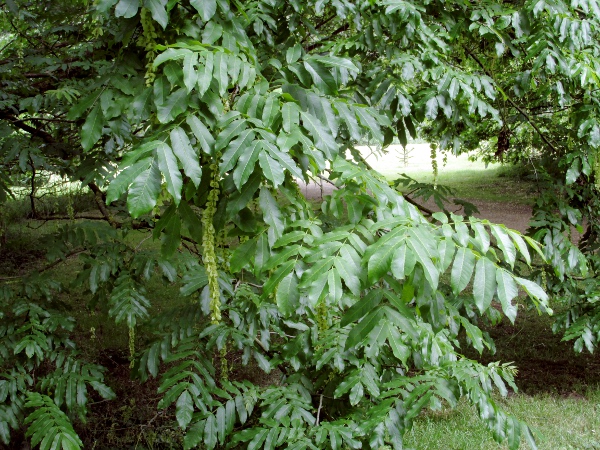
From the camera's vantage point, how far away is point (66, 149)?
3.65m

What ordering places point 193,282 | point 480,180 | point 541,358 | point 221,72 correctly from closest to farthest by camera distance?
point 221,72 < point 193,282 < point 541,358 < point 480,180

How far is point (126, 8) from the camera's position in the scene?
66.3 inches

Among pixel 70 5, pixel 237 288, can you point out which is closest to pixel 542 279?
pixel 237 288

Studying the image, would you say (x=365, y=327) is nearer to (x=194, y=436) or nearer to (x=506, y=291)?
(x=506, y=291)

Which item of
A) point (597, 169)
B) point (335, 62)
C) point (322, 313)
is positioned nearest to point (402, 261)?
point (322, 313)

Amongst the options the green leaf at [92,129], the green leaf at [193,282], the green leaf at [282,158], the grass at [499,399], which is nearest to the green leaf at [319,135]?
the green leaf at [282,158]

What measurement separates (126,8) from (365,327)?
1.24 metres

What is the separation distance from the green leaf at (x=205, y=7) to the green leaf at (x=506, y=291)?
1199 mm

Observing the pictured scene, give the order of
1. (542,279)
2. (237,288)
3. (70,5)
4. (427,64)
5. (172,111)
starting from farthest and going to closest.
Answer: (70,5) < (542,279) < (427,64) < (237,288) < (172,111)

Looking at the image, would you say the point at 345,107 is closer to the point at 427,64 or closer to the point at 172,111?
the point at 172,111

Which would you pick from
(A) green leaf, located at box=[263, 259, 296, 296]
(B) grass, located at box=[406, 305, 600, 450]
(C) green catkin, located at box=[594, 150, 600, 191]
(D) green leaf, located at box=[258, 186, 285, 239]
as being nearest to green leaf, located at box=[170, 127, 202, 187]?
(D) green leaf, located at box=[258, 186, 285, 239]

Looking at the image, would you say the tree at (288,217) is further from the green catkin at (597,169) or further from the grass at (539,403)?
the grass at (539,403)

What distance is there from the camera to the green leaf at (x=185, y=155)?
150cm

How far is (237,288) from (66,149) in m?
1.84
